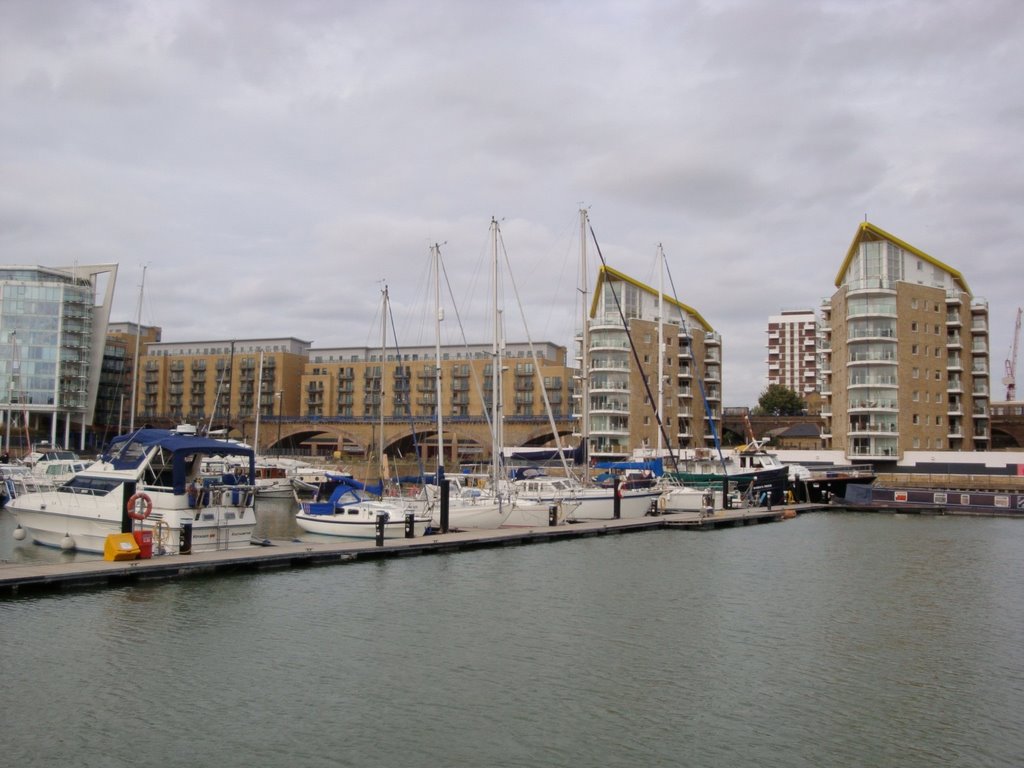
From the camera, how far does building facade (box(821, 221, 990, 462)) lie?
3305 inches

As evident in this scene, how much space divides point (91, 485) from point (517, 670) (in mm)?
22122

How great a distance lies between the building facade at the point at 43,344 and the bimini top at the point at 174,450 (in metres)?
88.7

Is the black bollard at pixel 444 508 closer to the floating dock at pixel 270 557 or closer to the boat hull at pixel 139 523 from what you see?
the floating dock at pixel 270 557

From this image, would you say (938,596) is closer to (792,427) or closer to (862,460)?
(862,460)

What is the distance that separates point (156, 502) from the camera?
32.7 meters

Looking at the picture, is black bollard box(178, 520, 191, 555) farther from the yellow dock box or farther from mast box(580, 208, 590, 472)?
mast box(580, 208, 590, 472)

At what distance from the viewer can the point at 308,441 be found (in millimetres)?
143000

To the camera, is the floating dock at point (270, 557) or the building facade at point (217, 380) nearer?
the floating dock at point (270, 557)

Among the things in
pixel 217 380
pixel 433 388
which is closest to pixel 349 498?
pixel 433 388

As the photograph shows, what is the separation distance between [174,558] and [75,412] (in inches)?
4058

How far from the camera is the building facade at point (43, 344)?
11381 cm


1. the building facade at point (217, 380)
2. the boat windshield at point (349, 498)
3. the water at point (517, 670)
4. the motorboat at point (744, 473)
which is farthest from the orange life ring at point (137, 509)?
the building facade at point (217, 380)

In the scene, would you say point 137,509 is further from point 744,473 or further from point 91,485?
point 744,473

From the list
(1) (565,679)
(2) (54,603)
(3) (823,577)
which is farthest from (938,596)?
(2) (54,603)
